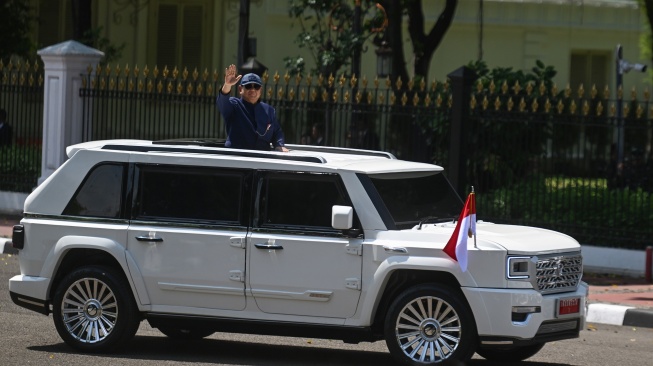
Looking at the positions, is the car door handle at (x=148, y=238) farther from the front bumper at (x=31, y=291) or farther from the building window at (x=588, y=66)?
the building window at (x=588, y=66)

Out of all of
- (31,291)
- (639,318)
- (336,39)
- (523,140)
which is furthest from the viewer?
(336,39)

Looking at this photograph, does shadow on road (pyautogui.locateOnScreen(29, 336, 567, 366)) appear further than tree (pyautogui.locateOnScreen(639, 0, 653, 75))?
No

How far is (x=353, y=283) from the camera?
29.1 ft

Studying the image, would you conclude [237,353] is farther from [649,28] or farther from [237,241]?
[649,28]

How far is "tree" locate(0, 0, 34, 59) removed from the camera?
2622 centimetres

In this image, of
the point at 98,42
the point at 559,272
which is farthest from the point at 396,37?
the point at 559,272

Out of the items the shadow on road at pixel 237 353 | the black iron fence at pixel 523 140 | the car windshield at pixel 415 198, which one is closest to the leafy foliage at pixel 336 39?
the black iron fence at pixel 523 140

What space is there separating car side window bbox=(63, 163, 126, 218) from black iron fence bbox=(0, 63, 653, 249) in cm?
744

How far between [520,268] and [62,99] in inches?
483

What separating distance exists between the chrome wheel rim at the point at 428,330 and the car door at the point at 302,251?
15.1 inches

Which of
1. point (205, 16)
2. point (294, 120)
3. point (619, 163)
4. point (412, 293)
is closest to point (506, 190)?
point (619, 163)

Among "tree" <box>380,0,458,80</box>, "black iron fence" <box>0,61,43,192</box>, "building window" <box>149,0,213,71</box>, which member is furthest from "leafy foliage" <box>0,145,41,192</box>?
"building window" <box>149,0,213,71</box>

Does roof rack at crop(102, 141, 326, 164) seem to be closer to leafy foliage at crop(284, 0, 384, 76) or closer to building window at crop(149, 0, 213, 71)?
leafy foliage at crop(284, 0, 384, 76)

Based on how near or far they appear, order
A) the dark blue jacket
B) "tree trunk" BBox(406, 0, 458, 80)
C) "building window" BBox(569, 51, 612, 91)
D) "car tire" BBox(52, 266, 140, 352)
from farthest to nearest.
Result: "building window" BBox(569, 51, 612, 91) → "tree trunk" BBox(406, 0, 458, 80) → the dark blue jacket → "car tire" BBox(52, 266, 140, 352)
